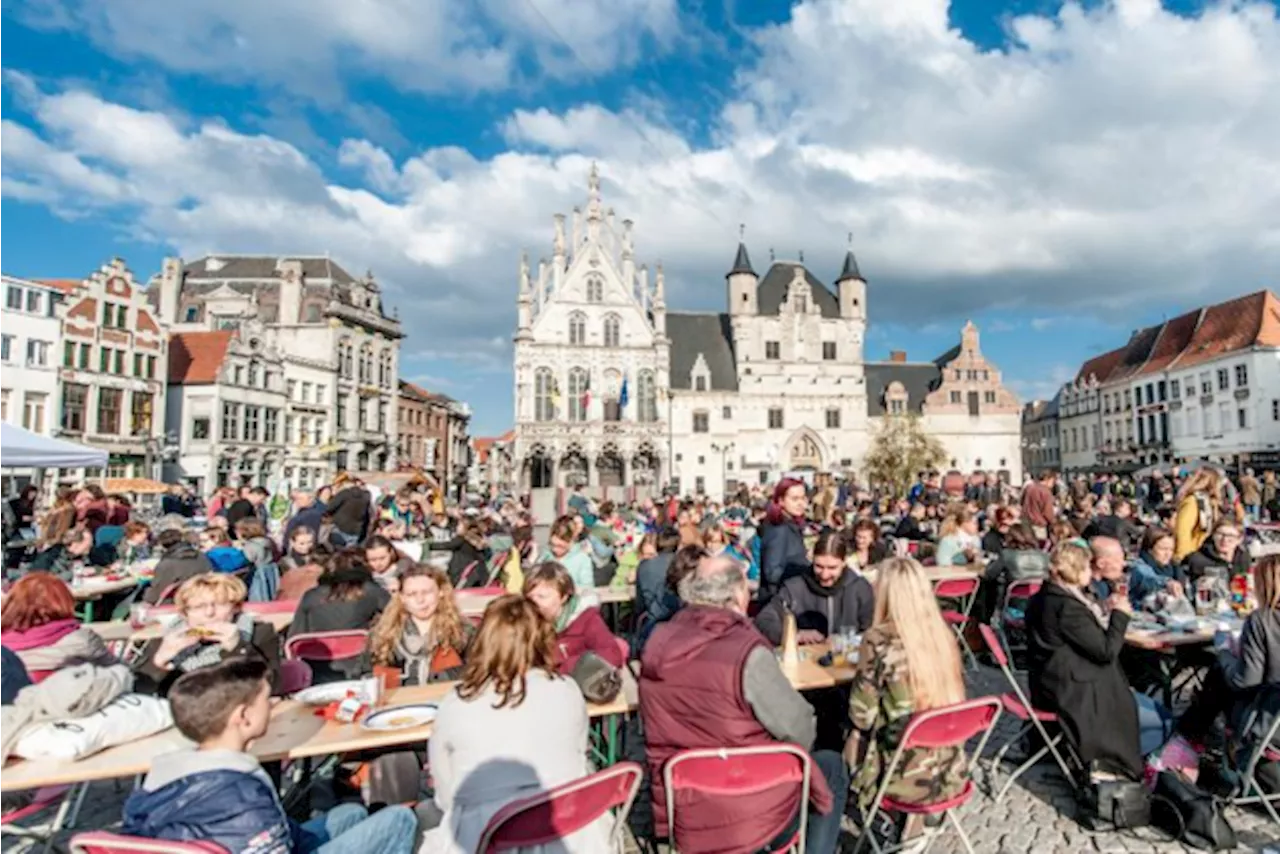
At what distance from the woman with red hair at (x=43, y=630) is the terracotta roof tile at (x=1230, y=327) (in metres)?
52.3

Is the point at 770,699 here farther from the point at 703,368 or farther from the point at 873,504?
the point at 703,368

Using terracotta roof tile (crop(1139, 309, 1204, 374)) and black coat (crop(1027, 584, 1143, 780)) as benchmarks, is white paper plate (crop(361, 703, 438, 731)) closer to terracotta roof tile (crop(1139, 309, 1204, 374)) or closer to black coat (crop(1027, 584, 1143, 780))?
black coat (crop(1027, 584, 1143, 780))

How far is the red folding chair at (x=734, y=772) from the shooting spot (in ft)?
9.73

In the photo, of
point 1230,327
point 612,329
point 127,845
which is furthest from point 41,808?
point 1230,327

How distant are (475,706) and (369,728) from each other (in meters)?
1.03

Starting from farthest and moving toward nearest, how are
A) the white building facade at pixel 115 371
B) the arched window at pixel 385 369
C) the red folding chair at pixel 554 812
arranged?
the arched window at pixel 385 369
the white building facade at pixel 115 371
the red folding chair at pixel 554 812

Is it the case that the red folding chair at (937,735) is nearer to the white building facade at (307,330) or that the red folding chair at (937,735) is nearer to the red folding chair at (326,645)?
the red folding chair at (326,645)

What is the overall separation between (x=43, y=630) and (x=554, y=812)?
137 inches

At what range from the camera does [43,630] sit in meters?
4.24

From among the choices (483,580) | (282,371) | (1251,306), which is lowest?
(483,580)

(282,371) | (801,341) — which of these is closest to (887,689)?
(282,371)

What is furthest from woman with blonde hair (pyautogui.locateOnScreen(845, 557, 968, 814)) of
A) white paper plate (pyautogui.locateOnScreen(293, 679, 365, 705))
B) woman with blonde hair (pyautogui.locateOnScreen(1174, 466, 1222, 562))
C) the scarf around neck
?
woman with blonde hair (pyautogui.locateOnScreen(1174, 466, 1222, 562))

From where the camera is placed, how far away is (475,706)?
3.02m

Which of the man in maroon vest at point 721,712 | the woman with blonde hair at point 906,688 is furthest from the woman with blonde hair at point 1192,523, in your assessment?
the man in maroon vest at point 721,712
